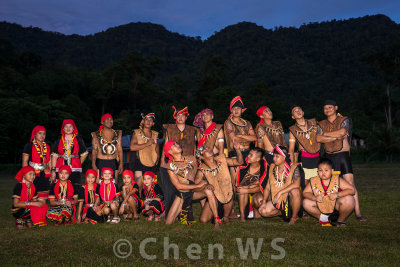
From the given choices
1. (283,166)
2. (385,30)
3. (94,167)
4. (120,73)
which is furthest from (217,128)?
(385,30)

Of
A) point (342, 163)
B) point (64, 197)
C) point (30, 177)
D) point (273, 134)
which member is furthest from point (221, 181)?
point (30, 177)

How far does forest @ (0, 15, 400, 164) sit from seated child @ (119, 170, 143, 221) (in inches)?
1208

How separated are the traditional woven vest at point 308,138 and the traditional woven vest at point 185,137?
1.99 m

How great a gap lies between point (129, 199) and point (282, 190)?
2.94 metres

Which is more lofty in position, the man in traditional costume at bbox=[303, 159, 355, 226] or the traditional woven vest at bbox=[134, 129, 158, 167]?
the traditional woven vest at bbox=[134, 129, 158, 167]

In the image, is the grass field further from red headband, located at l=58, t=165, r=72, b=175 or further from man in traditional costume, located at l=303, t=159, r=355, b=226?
red headband, located at l=58, t=165, r=72, b=175

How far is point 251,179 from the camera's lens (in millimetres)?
7762

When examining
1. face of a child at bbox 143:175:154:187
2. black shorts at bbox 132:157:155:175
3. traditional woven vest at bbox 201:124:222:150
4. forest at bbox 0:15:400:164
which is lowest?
face of a child at bbox 143:175:154:187

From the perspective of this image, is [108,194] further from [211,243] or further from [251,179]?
[211,243]

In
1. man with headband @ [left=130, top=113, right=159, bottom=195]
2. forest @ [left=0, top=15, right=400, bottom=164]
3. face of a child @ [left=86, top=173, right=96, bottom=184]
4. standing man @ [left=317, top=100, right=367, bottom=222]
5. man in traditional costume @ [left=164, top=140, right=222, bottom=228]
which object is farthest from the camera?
forest @ [left=0, top=15, right=400, bottom=164]

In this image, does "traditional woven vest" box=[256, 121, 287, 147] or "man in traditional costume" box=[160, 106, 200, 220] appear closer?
"man in traditional costume" box=[160, 106, 200, 220]

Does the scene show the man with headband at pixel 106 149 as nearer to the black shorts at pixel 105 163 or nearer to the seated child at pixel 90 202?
the black shorts at pixel 105 163

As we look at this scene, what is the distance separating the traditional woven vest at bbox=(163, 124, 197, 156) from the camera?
26.2 feet

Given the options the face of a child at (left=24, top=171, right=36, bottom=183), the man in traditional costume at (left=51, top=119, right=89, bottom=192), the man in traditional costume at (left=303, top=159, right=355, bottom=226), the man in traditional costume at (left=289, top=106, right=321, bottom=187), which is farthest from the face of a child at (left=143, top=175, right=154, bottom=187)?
the man in traditional costume at (left=303, top=159, right=355, bottom=226)
